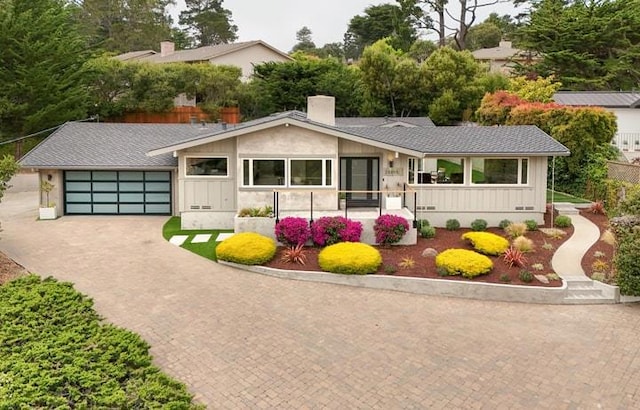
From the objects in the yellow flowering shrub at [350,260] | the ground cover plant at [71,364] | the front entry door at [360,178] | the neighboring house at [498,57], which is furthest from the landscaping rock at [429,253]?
the neighboring house at [498,57]

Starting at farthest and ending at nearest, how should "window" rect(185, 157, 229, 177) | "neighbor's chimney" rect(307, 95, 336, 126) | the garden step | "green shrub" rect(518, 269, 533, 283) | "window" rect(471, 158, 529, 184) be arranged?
1. "neighbor's chimney" rect(307, 95, 336, 126)
2. "window" rect(185, 157, 229, 177)
3. "window" rect(471, 158, 529, 184)
4. "green shrub" rect(518, 269, 533, 283)
5. the garden step

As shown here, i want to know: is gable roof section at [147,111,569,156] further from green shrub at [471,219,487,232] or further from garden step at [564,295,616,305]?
garden step at [564,295,616,305]

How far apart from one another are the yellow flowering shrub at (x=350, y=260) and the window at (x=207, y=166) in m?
6.46

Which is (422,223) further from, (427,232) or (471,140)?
(471,140)

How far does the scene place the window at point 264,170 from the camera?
714 inches

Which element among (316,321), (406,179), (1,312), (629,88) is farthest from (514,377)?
(629,88)

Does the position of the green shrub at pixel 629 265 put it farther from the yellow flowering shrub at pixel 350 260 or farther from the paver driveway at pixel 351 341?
the yellow flowering shrub at pixel 350 260

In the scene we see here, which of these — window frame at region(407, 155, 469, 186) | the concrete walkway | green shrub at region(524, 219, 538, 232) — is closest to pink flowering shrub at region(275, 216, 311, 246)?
window frame at region(407, 155, 469, 186)

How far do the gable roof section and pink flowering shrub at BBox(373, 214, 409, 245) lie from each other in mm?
3003

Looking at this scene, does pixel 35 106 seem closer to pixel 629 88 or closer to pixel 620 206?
pixel 620 206

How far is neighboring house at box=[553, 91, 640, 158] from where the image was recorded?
29359 mm

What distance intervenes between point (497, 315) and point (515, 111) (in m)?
16.8

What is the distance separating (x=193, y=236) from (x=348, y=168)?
235 inches

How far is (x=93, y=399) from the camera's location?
22.2ft
